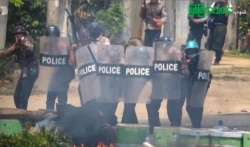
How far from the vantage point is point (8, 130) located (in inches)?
473

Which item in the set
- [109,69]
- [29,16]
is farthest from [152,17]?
[109,69]

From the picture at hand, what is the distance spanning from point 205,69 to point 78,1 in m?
11.3

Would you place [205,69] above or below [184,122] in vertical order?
above

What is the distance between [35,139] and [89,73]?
212 centimetres

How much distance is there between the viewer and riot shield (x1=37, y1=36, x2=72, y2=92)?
531 inches

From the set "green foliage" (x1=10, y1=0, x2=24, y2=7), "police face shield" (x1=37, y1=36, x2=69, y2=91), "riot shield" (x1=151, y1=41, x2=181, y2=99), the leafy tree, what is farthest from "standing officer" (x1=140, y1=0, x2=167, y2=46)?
"riot shield" (x1=151, y1=41, x2=181, y2=99)

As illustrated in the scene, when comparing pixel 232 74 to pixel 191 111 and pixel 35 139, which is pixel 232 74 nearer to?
pixel 191 111

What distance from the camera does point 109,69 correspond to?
42.4ft

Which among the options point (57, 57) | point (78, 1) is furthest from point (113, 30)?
point (57, 57)

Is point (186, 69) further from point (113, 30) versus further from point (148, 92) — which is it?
point (113, 30)

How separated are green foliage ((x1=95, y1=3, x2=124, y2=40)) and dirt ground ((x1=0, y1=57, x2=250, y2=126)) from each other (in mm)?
2927

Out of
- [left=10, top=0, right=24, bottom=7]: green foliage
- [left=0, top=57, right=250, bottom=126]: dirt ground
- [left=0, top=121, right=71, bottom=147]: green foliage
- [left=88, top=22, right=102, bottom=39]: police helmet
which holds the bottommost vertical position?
[left=0, top=57, right=250, bottom=126]: dirt ground

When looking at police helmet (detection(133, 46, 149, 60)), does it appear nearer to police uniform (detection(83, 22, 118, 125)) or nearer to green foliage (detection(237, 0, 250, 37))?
police uniform (detection(83, 22, 118, 125))

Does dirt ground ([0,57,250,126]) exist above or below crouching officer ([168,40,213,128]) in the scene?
below
